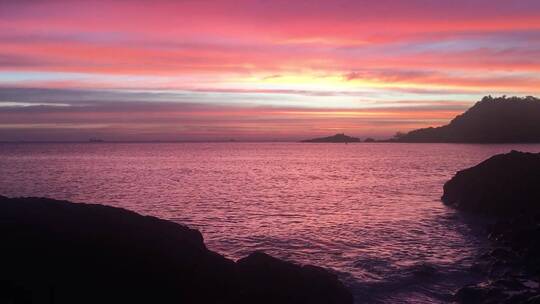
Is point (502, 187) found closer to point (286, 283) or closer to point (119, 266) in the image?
point (286, 283)

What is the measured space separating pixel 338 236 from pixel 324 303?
1884cm

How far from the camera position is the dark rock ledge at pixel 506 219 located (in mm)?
19422

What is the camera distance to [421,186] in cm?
7019

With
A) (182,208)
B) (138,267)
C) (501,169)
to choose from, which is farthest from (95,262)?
(501,169)

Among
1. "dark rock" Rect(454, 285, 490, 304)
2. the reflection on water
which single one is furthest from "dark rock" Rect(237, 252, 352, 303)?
"dark rock" Rect(454, 285, 490, 304)

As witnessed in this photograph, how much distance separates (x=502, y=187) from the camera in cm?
4291

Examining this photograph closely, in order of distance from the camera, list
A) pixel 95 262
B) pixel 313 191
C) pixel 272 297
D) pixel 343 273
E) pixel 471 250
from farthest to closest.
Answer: pixel 313 191
pixel 471 250
pixel 343 273
pixel 272 297
pixel 95 262

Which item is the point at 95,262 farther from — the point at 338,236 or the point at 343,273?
the point at 338,236

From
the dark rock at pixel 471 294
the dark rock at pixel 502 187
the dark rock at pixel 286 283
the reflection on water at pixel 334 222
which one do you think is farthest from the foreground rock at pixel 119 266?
the dark rock at pixel 502 187

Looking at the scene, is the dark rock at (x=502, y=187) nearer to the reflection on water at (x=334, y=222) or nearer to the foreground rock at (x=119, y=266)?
the reflection on water at (x=334, y=222)

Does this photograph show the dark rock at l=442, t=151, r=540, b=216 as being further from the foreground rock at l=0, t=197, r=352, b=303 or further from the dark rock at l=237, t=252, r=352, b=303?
the foreground rock at l=0, t=197, r=352, b=303

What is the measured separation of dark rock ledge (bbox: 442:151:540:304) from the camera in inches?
765

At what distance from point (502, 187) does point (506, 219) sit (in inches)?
302

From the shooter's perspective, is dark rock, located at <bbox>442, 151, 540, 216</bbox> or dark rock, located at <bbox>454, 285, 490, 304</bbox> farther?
dark rock, located at <bbox>442, 151, 540, 216</bbox>
